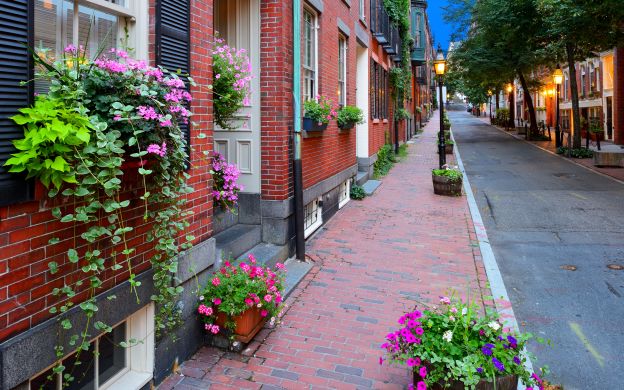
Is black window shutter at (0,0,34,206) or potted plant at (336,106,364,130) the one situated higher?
potted plant at (336,106,364,130)

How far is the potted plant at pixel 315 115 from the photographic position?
25.4 ft


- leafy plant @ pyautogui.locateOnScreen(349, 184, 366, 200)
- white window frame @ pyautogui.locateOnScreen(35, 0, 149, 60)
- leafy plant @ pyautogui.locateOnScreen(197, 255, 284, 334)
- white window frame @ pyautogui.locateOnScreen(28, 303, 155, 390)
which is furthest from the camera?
leafy plant @ pyautogui.locateOnScreen(349, 184, 366, 200)

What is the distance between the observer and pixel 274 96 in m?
6.61

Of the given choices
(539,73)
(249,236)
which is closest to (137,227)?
(249,236)

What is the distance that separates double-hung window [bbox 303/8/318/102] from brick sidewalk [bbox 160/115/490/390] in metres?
2.60

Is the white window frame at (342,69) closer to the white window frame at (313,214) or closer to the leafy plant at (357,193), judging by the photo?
the leafy plant at (357,193)

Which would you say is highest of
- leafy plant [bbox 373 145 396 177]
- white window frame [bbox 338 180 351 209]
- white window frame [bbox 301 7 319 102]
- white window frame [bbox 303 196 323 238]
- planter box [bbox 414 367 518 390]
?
white window frame [bbox 301 7 319 102]

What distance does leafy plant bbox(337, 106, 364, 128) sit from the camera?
10.4 m

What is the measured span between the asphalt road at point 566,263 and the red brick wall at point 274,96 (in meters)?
3.45

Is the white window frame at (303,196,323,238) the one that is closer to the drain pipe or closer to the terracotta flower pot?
the drain pipe

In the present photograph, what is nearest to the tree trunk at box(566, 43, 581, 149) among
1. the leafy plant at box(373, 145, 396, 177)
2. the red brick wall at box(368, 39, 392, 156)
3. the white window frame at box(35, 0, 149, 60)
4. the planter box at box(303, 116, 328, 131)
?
the red brick wall at box(368, 39, 392, 156)

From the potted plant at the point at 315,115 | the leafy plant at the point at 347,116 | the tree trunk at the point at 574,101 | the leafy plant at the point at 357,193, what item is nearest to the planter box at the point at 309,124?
the potted plant at the point at 315,115

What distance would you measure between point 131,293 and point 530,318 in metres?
4.31

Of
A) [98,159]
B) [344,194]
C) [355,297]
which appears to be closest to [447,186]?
[344,194]
